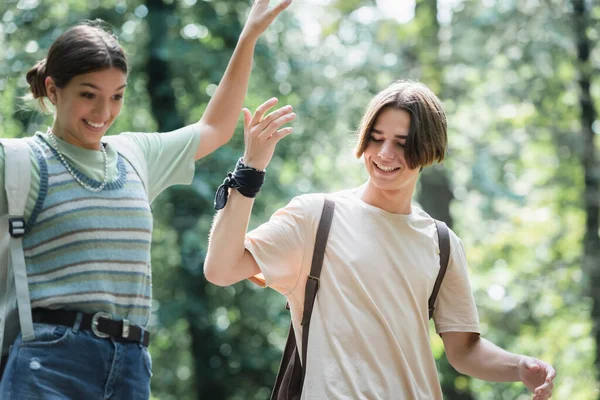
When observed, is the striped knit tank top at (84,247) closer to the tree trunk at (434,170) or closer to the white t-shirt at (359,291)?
the white t-shirt at (359,291)

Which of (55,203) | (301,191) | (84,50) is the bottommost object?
(301,191)

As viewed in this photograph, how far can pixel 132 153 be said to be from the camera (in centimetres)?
299

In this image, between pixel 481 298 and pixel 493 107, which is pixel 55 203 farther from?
pixel 481 298

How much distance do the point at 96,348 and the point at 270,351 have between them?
263 inches

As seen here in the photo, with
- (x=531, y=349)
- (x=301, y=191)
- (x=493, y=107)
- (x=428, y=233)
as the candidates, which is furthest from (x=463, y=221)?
(x=428, y=233)

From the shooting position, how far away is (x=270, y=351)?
30.3 ft

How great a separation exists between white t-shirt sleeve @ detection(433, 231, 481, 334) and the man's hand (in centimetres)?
23

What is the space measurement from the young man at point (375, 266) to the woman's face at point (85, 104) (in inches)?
17.2

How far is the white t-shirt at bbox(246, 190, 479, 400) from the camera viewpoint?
292cm

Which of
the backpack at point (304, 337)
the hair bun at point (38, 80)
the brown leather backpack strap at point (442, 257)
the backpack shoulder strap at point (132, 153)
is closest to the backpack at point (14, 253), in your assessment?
the hair bun at point (38, 80)

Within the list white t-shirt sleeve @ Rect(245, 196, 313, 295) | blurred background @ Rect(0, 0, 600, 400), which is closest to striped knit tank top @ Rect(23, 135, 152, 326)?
white t-shirt sleeve @ Rect(245, 196, 313, 295)

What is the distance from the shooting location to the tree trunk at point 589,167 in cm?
960

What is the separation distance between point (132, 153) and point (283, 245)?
579mm

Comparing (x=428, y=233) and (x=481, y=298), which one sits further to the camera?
(x=481, y=298)
